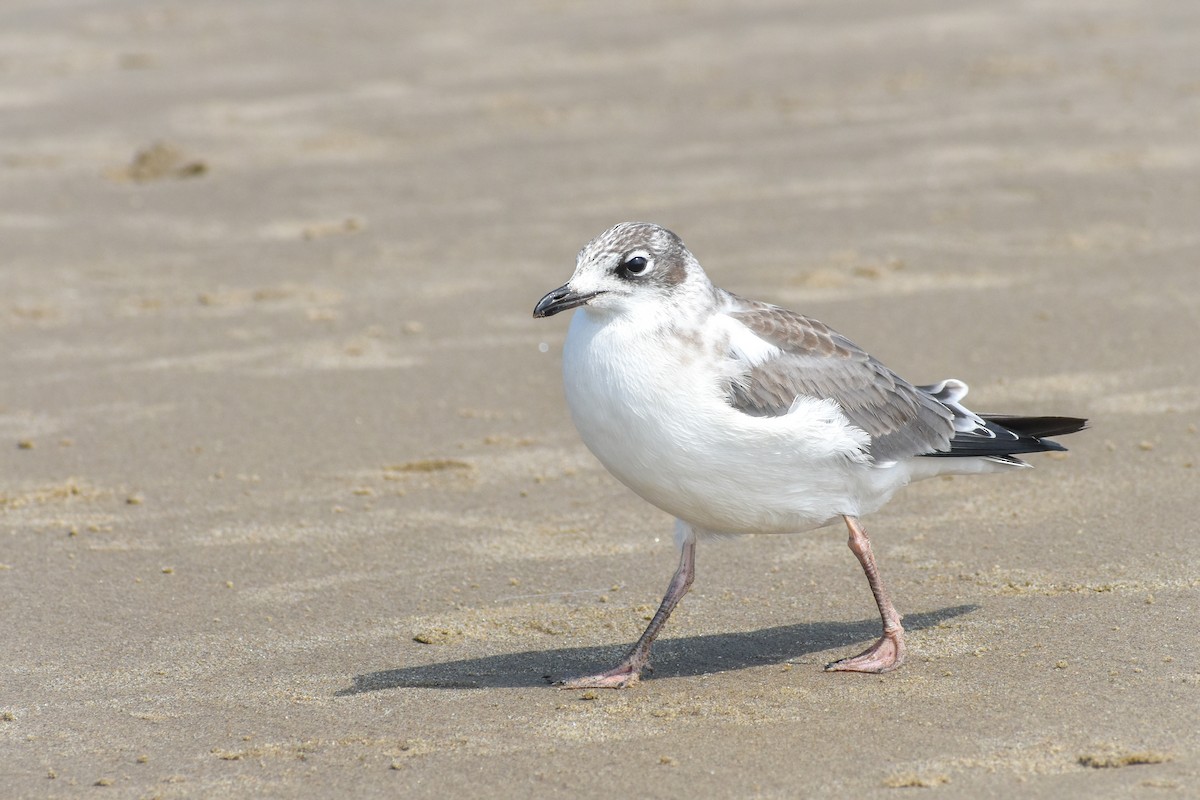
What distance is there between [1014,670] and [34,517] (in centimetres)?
404

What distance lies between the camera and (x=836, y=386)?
5.48 m

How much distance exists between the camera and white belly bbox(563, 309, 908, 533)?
5031 mm

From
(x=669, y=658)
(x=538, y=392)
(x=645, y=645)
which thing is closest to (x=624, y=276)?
(x=645, y=645)

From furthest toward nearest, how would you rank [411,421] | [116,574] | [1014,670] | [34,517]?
[411,421], [34,517], [116,574], [1014,670]

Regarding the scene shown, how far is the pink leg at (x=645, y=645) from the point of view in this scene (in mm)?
5254

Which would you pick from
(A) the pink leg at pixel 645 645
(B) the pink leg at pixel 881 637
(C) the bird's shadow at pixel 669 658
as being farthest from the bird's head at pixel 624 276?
(C) the bird's shadow at pixel 669 658

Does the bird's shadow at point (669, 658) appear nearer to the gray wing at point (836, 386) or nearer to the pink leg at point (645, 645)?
the pink leg at point (645, 645)

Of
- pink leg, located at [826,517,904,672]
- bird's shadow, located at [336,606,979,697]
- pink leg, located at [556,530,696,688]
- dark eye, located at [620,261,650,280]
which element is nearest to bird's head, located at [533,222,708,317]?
dark eye, located at [620,261,650,280]

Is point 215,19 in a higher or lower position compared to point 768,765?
higher

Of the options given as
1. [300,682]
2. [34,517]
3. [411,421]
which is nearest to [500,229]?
[411,421]

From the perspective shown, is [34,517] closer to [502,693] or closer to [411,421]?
[411,421]

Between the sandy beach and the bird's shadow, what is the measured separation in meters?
0.02

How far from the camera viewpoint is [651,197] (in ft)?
37.3

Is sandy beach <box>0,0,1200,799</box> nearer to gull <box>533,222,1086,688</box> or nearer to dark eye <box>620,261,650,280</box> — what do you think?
gull <box>533,222,1086,688</box>
